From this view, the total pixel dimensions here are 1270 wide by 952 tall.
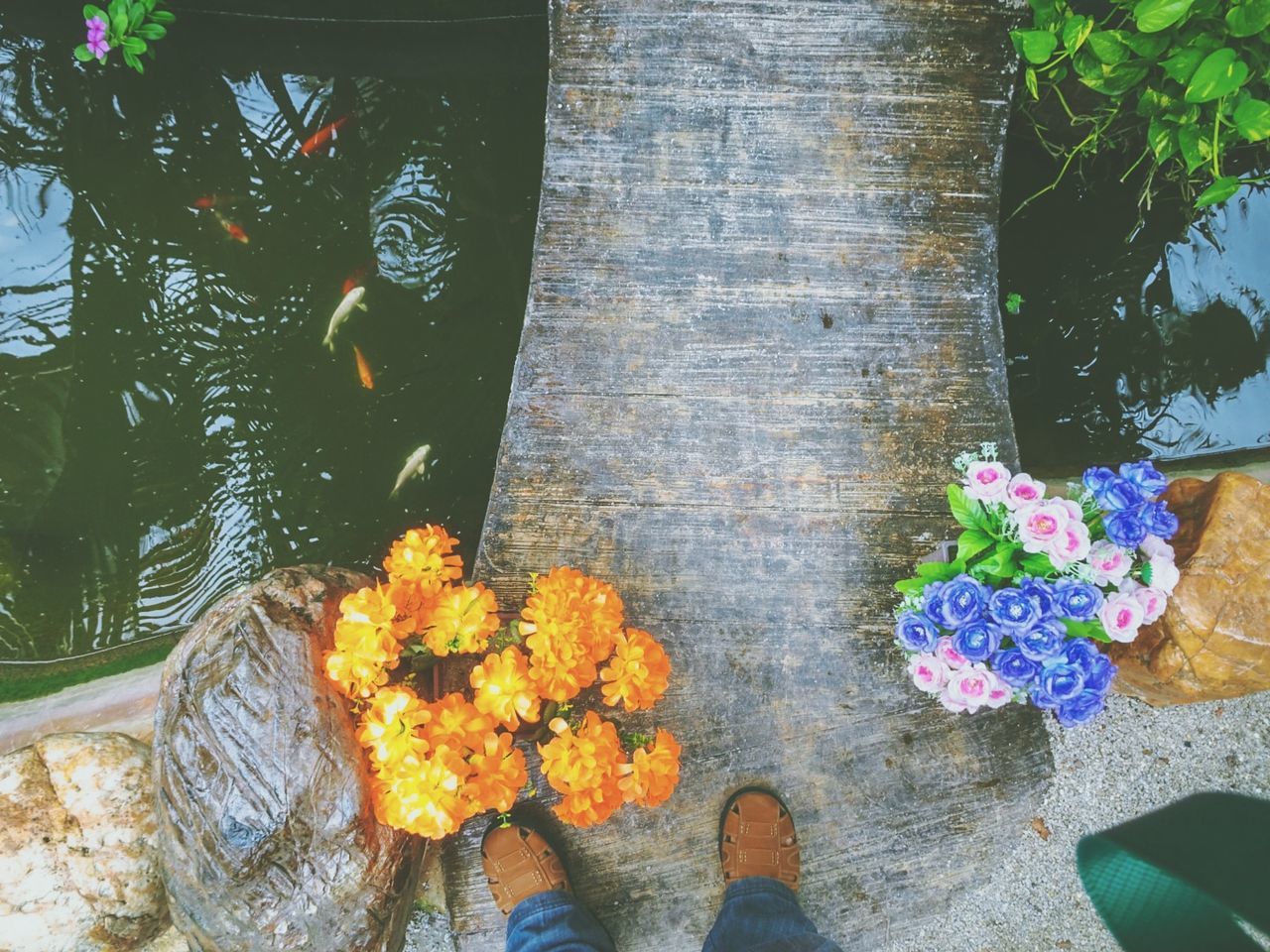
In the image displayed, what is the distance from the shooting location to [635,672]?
1453 mm

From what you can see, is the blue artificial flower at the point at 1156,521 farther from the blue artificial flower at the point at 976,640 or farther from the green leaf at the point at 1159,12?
the green leaf at the point at 1159,12

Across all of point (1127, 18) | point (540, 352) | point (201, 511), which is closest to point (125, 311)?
point (201, 511)

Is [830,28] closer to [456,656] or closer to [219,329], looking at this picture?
[456,656]

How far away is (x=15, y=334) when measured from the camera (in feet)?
8.18

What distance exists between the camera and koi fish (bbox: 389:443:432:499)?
8.48ft

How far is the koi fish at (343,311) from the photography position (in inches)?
100

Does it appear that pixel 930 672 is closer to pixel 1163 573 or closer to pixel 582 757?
pixel 1163 573

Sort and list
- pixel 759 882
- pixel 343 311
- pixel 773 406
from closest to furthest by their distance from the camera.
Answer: pixel 759 882 < pixel 773 406 < pixel 343 311

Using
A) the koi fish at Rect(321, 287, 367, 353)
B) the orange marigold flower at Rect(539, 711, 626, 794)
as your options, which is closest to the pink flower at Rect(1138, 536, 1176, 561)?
the orange marigold flower at Rect(539, 711, 626, 794)

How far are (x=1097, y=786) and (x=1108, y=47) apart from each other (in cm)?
216

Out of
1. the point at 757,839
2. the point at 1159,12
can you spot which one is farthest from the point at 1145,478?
the point at 757,839

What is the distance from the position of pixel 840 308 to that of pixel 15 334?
2.79 m

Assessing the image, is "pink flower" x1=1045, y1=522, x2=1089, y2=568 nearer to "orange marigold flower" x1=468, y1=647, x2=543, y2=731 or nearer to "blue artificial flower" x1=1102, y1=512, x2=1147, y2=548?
"blue artificial flower" x1=1102, y1=512, x2=1147, y2=548

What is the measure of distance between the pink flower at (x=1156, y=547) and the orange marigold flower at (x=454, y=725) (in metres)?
1.37
